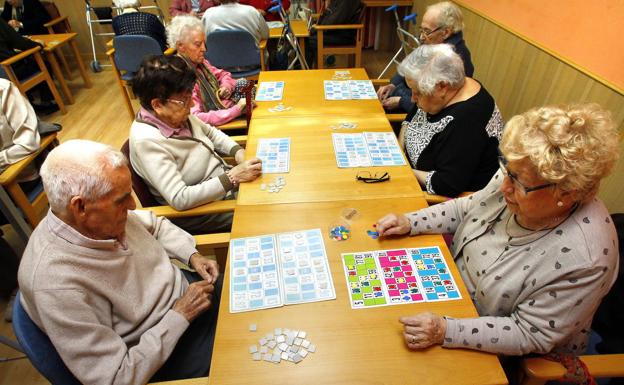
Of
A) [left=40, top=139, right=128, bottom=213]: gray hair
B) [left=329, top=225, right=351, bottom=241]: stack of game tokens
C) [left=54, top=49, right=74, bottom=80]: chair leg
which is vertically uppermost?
[left=40, top=139, right=128, bottom=213]: gray hair

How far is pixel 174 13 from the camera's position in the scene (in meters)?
4.67

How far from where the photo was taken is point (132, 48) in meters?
3.57

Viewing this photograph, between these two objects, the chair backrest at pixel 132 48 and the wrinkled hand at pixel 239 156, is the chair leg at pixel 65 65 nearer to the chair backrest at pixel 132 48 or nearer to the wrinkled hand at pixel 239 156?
the chair backrest at pixel 132 48

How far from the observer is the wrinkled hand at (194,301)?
1215mm

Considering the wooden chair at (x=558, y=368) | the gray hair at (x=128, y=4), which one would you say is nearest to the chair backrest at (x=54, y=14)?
the gray hair at (x=128, y=4)

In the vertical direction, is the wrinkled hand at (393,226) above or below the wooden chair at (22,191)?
above

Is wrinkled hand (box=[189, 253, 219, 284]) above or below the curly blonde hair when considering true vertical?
below

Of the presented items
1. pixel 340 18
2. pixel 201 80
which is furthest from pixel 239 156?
pixel 340 18

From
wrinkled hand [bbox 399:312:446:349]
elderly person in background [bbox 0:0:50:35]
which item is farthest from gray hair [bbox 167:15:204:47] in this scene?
elderly person in background [bbox 0:0:50:35]

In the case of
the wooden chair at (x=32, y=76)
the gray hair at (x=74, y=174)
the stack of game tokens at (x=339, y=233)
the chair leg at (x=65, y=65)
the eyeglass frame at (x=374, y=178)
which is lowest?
the chair leg at (x=65, y=65)

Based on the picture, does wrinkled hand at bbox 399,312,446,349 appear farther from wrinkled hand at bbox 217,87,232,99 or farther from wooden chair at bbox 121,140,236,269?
wrinkled hand at bbox 217,87,232,99

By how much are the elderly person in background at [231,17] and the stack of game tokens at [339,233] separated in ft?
9.52

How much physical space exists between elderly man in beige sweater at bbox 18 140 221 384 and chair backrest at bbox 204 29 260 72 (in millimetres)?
2671

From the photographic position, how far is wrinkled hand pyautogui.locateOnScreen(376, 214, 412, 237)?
4.40 feet
